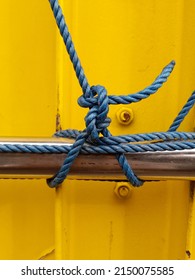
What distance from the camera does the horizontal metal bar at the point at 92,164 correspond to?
832 millimetres

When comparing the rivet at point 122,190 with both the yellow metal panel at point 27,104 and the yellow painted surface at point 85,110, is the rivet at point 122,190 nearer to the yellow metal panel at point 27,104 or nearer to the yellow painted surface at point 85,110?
the yellow painted surface at point 85,110

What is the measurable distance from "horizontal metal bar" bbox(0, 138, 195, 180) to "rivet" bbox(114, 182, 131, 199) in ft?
0.26

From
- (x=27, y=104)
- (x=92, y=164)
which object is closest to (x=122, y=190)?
(x=92, y=164)

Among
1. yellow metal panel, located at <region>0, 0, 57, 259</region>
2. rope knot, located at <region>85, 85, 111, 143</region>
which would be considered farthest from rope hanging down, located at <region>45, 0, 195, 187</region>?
yellow metal panel, located at <region>0, 0, 57, 259</region>

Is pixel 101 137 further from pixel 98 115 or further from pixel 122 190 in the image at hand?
pixel 122 190

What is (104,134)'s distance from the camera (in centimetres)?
82

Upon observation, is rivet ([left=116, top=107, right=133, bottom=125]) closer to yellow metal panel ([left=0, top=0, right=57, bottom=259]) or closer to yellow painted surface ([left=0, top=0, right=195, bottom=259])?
yellow painted surface ([left=0, top=0, right=195, bottom=259])

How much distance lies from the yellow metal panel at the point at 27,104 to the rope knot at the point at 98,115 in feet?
0.56

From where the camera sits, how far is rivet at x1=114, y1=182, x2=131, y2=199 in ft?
3.03

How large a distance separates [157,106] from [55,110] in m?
0.21

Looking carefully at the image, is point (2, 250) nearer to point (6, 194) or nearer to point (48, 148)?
point (6, 194)

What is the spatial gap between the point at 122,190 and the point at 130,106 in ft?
0.57

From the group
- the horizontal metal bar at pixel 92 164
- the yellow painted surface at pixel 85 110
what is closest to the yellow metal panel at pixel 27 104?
the yellow painted surface at pixel 85 110

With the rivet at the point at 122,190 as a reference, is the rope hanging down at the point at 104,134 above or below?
above
